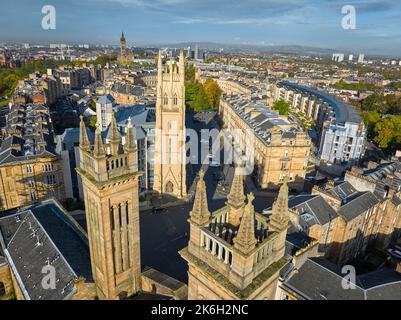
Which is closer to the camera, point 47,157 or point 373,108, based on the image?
point 47,157

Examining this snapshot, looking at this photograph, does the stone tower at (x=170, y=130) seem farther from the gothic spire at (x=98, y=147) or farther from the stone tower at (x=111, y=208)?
the gothic spire at (x=98, y=147)

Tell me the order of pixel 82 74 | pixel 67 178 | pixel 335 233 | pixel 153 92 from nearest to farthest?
pixel 335 233
pixel 67 178
pixel 153 92
pixel 82 74

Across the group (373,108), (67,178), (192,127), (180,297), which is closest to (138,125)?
Answer: (67,178)

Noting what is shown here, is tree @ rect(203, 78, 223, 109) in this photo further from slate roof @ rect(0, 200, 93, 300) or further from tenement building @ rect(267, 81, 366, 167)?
slate roof @ rect(0, 200, 93, 300)

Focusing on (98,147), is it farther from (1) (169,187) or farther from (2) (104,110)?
(2) (104,110)

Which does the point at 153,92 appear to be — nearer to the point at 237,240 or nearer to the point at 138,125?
the point at 138,125

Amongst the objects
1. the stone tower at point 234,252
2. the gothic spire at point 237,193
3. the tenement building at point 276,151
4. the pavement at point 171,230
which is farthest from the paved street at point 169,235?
the gothic spire at point 237,193

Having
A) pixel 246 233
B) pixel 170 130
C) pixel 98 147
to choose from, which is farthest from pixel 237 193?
pixel 170 130

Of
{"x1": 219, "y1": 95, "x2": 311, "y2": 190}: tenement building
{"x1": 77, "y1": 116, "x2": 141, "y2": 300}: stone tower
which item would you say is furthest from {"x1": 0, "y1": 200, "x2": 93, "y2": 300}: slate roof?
{"x1": 219, "y1": 95, "x2": 311, "y2": 190}: tenement building
